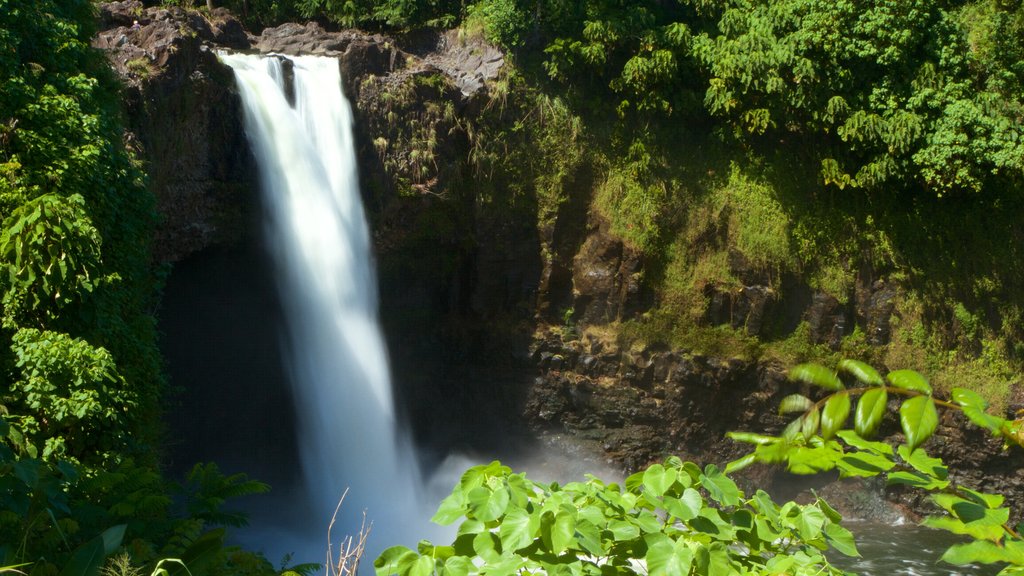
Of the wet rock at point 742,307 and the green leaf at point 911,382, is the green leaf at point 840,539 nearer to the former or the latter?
the green leaf at point 911,382

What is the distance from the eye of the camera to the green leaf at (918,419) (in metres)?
1.48

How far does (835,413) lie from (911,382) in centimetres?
15

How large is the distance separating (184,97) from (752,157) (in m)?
8.45

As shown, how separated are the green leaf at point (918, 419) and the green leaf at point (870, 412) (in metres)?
0.04

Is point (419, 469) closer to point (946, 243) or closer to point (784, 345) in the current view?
point (784, 345)

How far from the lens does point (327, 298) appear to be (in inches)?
476

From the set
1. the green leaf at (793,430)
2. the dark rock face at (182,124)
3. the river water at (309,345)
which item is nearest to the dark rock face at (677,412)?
the river water at (309,345)

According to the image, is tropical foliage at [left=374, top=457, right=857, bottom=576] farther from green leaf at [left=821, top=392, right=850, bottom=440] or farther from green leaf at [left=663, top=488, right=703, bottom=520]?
green leaf at [left=821, top=392, right=850, bottom=440]

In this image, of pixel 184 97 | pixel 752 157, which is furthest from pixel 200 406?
pixel 752 157

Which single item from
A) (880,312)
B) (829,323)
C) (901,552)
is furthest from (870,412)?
(880,312)

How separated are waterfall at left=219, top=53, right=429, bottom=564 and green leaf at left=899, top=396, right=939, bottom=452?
10176 millimetres

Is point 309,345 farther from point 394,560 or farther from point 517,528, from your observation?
point 517,528

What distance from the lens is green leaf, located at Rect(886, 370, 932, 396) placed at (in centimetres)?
155

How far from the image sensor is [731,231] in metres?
13.1
